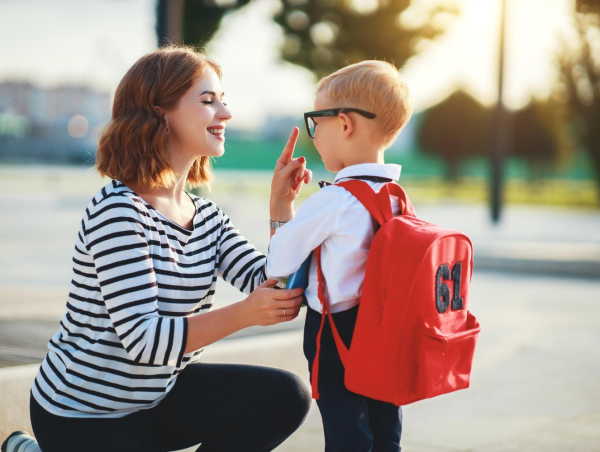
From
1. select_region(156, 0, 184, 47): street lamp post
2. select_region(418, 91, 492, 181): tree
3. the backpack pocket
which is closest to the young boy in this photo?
the backpack pocket

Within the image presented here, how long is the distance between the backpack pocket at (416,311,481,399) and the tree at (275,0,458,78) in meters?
20.8

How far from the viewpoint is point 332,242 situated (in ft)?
7.72

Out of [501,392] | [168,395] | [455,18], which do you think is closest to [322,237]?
[168,395]

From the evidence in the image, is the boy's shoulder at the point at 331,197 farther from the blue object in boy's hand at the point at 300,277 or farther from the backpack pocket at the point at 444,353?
the backpack pocket at the point at 444,353

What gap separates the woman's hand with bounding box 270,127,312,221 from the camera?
2.74 meters

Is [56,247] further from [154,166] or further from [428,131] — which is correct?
[428,131]

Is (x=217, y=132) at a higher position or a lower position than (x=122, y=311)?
higher

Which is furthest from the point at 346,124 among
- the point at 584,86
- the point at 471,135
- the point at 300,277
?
the point at 471,135

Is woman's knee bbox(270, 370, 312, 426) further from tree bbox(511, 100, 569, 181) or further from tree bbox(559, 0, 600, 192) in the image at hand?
tree bbox(511, 100, 569, 181)

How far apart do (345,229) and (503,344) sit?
4.02 meters

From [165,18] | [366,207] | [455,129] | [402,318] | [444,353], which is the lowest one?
[455,129]

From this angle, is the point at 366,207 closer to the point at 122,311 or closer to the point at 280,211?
the point at 280,211

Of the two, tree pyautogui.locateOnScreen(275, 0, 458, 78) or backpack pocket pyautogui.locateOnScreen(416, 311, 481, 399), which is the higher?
tree pyautogui.locateOnScreen(275, 0, 458, 78)

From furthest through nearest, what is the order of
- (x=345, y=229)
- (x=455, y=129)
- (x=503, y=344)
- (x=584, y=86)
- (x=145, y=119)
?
(x=455, y=129)
(x=584, y=86)
(x=503, y=344)
(x=145, y=119)
(x=345, y=229)
